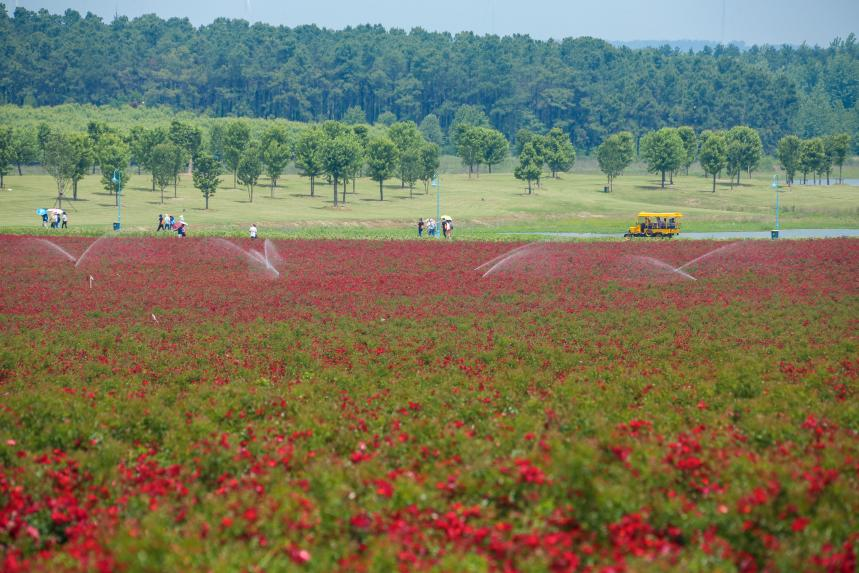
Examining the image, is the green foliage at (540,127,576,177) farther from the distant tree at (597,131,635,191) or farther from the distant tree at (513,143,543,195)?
the distant tree at (513,143,543,195)

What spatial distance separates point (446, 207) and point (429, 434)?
10272 centimetres

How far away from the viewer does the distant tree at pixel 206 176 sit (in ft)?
349

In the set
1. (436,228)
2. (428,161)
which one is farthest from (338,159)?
(436,228)

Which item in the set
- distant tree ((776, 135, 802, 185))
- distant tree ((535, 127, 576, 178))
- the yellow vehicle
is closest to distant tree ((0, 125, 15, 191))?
the yellow vehicle

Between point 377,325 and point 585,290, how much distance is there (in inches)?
446

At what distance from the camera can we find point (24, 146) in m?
139

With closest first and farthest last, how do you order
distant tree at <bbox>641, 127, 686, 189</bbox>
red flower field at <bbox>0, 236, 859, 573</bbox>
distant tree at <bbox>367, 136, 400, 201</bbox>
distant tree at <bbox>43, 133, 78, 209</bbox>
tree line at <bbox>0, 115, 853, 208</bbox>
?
red flower field at <bbox>0, 236, 859, 573</bbox> < distant tree at <bbox>43, 133, 78, 209</bbox> < tree line at <bbox>0, 115, 853, 208</bbox> < distant tree at <bbox>367, 136, 400, 201</bbox> < distant tree at <bbox>641, 127, 686, 189</bbox>

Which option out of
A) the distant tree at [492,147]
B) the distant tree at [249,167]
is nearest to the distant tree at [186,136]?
the distant tree at [249,167]

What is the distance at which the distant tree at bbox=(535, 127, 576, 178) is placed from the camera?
16725 cm

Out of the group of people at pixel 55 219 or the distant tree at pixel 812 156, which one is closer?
the group of people at pixel 55 219

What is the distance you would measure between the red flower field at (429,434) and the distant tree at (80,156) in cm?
8179

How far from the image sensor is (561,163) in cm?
17000

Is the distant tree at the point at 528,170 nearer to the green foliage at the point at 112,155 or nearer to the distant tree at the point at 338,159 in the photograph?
the distant tree at the point at 338,159

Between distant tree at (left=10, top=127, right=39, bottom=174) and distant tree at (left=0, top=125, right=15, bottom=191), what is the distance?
10.1 ft
